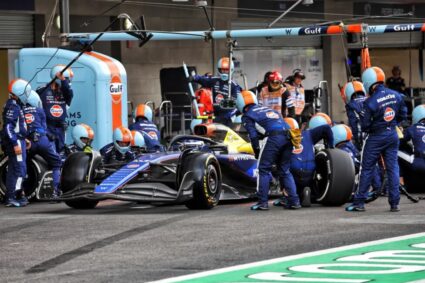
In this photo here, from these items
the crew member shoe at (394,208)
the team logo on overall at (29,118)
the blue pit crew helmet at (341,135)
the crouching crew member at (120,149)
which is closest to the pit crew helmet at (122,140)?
the crouching crew member at (120,149)

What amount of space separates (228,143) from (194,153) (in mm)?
1668

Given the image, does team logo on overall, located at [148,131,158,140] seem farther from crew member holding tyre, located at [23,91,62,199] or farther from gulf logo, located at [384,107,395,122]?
gulf logo, located at [384,107,395,122]

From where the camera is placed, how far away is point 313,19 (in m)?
32.8

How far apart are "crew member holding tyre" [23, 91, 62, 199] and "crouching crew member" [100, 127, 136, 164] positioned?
0.97 metres

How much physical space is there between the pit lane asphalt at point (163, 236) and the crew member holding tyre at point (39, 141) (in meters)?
1.40

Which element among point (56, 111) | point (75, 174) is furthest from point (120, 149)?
point (56, 111)

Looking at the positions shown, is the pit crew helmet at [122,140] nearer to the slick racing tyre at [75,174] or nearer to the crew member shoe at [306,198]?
the slick racing tyre at [75,174]

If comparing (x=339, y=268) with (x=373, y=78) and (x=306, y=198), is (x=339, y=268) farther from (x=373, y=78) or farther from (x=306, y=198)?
(x=306, y=198)

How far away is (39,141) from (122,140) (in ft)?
5.43

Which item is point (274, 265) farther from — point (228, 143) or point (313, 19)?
point (313, 19)

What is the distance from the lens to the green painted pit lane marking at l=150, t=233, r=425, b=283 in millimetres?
8539

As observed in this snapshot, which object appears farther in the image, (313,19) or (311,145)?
(313,19)

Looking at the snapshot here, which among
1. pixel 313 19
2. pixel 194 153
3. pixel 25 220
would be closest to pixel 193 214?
pixel 194 153

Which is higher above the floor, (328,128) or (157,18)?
(157,18)
